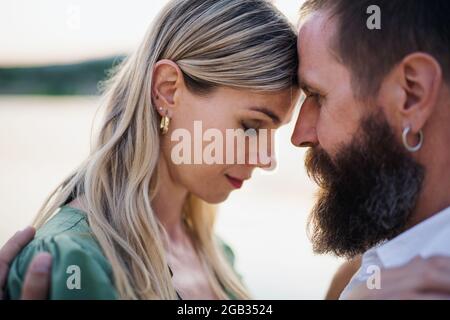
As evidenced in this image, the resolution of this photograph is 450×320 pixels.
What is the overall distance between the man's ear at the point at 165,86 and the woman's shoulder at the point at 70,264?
1.81 ft

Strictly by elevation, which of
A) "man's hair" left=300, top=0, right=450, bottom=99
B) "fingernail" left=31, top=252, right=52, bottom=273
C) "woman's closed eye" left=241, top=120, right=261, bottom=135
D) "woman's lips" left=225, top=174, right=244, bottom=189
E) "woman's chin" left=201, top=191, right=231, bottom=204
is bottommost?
"fingernail" left=31, top=252, right=52, bottom=273

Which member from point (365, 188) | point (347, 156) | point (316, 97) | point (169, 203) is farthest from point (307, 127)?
point (169, 203)

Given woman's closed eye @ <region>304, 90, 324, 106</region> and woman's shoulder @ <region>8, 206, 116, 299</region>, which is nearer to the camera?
woman's shoulder @ <region>8, 206, 116, 299</region>

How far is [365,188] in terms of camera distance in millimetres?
2086

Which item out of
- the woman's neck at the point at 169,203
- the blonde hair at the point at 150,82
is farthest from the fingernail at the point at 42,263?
the woman's neck at the point at 169,203

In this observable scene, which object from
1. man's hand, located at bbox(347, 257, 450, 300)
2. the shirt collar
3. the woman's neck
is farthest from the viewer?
the woman's neck

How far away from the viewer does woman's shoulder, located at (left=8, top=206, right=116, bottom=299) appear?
5.86 feet

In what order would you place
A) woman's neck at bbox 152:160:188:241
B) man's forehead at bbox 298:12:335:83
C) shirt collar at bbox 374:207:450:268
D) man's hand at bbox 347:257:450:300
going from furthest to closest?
woman's neck at bbox 152:160:188:241 < man's forehead at bbox 298:12:335:83 < shirt collar at bbox 374:207:450:268 < man's hand at bbox 347:257:450:300

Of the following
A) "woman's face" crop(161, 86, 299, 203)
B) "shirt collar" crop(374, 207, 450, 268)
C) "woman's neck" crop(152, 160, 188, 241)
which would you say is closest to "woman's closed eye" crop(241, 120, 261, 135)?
"woman's face" crop(161, 86, 299, 203)

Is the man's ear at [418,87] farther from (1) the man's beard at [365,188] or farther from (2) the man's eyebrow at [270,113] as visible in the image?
(2) the man's eyebrow at [270,113]

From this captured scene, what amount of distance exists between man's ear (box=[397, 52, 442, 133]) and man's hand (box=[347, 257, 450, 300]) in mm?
422

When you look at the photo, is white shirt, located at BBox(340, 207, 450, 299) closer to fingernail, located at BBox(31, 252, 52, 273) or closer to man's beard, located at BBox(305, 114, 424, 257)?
man's beard, located at BBox(305, 114, 424, 257)

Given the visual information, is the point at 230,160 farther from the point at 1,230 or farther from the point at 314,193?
the point at 1,230
